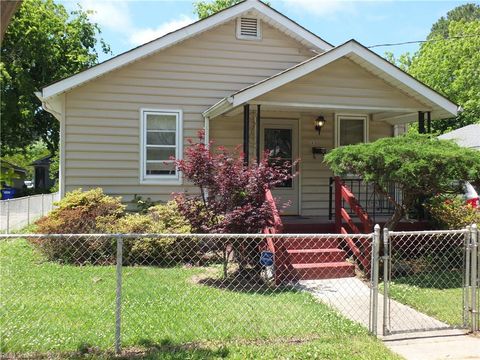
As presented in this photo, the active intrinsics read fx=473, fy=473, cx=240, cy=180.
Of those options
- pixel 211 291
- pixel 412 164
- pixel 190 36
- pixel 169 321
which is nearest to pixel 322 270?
pixel 211 291

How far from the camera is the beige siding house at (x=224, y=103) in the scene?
944 cm

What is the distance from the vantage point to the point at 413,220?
9.77 metres

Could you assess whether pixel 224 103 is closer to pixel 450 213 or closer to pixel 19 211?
pixel 450 213

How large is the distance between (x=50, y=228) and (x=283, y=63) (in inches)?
258

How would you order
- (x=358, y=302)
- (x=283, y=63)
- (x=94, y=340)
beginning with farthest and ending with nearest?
(x=283, y=63) < (x=358, y=302) < (x=94, y=340)

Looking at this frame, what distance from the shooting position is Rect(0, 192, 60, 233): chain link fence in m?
12.0

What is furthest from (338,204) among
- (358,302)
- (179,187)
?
(179,187)

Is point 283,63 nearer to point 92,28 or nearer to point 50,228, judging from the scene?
point 50,228

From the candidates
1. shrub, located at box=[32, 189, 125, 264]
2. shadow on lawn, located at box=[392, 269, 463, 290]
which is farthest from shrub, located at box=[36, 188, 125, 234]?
shadow on lawn, located at box=[392, 269, 463, 290]

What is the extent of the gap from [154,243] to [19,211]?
6.68m

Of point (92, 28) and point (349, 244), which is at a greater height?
point (92, 28)

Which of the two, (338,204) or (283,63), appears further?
(283,63)

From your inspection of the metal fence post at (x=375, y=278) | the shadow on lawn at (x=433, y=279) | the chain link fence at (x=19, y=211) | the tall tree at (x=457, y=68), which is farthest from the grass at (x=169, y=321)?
the tall tree at (x=457, y=68)

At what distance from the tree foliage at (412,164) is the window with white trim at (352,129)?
4.13 meters
